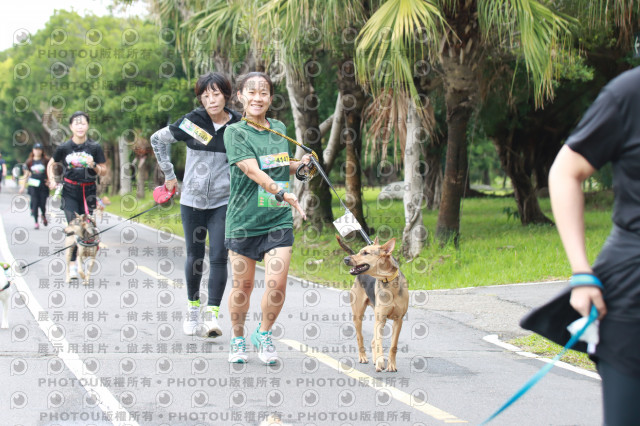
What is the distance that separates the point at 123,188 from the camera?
44562mm

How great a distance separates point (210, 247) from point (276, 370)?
1.45 meters

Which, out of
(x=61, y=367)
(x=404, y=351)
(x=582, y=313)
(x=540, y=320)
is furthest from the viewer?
(x=404, y=351)

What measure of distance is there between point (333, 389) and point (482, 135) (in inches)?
689

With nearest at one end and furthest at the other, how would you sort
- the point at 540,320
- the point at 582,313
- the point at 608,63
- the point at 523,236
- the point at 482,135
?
1. the point at 582,313
2. the point at 540,320
3. the point at 523,236
4. the point at 608,63
5. the point at 482,135

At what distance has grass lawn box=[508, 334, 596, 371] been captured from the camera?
21.0 feet

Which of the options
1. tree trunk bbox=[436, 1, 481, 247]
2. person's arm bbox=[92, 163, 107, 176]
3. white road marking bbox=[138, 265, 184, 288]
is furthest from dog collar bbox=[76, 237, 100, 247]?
tree trunk bbox=[436, 1, 481, 247]

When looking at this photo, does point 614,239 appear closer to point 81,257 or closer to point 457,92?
point 81,257

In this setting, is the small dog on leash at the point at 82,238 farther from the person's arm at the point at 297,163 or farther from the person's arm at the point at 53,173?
the person's arm at the point at 297,163

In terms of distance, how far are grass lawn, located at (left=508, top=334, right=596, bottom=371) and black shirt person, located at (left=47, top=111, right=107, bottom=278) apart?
580 centimetres

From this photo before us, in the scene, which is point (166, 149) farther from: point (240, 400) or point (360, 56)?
point (360, 56)

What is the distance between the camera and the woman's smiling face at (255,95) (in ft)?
19.4

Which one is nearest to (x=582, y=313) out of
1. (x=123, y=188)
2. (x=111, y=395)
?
(x=111, y=395)

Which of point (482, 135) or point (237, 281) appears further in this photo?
point (482, 135)

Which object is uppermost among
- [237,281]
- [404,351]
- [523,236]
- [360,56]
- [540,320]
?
[360,56]
